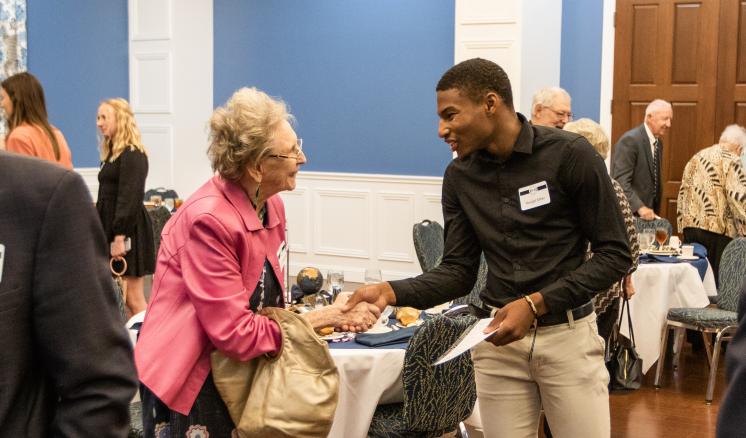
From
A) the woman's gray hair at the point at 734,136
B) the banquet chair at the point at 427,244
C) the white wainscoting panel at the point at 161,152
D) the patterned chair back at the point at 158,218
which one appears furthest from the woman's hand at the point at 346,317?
the white wainscoting panel at the point at 161,152

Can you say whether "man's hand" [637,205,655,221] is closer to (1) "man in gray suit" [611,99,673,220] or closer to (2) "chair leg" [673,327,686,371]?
(1) "man in gray suit" [611,99,673,220]

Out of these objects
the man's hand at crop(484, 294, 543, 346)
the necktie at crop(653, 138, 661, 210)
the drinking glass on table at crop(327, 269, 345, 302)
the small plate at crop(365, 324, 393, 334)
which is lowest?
the small plate at crop(365, 324, 393, 334)

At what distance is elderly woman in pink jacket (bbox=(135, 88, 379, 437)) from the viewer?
2.44 metres

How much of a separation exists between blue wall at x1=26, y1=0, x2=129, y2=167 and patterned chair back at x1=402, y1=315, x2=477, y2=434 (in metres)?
6.81

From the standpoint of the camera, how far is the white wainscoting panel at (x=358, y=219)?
905 cm

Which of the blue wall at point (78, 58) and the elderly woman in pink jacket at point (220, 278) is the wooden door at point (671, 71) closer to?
the blue wall at point (78, 58)

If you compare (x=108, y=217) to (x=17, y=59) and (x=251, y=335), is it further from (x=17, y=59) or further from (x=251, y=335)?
(x=251, y=335)

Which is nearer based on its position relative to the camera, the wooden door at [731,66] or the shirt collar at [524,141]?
the shirt collar at [524,141]

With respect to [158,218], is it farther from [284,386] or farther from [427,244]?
[284,386]

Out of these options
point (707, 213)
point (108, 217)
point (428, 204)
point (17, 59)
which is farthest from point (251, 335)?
point (17, 59)

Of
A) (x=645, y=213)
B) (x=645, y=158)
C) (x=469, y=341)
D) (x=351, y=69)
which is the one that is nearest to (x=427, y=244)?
(x=645, y=213)

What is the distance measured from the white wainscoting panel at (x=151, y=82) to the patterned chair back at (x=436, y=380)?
7095 mm

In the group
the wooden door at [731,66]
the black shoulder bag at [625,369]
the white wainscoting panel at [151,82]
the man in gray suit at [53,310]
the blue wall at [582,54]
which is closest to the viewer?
the man in gray suit at [53,310]

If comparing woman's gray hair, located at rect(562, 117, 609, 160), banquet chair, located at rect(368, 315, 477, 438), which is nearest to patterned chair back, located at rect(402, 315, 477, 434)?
banquet chair, located at rect(368, 315, 477, 438)
